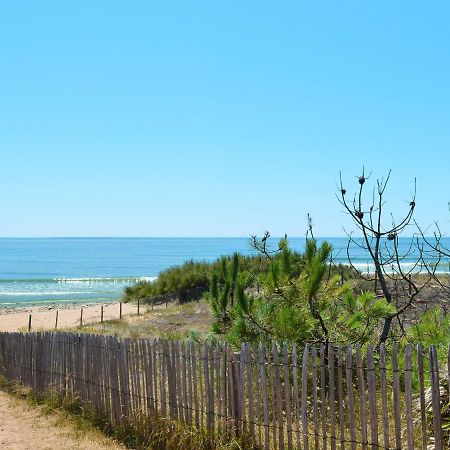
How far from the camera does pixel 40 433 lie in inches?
284

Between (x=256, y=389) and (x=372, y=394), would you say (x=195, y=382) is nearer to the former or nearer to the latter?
(x=256, y=389)

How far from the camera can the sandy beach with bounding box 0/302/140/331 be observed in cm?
2447

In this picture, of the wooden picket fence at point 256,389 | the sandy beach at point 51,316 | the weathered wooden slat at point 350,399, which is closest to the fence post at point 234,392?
the wooden picket fence at point 256,389

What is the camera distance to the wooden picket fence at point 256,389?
4.68m

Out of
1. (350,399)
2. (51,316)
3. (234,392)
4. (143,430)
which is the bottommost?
(51,316)

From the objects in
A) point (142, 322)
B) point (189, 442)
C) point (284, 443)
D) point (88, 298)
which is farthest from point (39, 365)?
point (88, 298)

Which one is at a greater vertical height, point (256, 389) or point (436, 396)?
point (436, 396)

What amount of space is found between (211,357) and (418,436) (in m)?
1.98

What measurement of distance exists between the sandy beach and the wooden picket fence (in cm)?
1605

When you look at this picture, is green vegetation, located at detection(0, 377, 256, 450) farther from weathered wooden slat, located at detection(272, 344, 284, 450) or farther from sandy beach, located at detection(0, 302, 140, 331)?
sandy beach, located at detection(0, 302, 140, 331)

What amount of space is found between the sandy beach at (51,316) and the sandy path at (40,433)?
50.0 feet

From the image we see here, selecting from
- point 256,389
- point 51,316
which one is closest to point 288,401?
point 256,389

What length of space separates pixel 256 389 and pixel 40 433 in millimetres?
3033

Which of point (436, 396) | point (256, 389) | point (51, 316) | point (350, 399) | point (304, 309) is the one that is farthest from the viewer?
point (51, 316)
